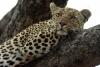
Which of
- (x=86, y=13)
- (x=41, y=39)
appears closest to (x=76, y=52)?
(x=41, y=39)

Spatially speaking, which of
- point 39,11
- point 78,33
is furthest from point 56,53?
point 39,11

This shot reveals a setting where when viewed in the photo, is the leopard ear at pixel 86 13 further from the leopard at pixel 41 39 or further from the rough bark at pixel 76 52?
the rough bark at pixel 76 52

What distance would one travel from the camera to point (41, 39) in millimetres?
3748

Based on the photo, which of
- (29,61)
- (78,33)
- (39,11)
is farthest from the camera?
(39,11)

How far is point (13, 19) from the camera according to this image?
5.17 metres

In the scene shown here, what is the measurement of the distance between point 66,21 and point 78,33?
292 millimetres

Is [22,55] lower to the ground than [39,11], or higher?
lower

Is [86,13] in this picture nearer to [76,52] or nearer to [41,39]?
[41,39]

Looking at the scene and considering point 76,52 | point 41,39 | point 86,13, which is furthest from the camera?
point 86,13

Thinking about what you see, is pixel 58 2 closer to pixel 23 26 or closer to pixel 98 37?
pixel 23 26

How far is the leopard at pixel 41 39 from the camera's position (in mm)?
3598

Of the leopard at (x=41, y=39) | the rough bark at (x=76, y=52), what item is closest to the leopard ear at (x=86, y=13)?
→ the leopard at (x=41, y=39)

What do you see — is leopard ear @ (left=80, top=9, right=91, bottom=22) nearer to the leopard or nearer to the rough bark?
the leopard

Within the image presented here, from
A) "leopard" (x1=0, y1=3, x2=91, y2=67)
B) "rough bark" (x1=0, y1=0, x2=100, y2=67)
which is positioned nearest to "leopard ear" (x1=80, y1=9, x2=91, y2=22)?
"leopard" (x1=0, y1=3, x2=91, y2=67)
